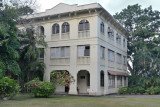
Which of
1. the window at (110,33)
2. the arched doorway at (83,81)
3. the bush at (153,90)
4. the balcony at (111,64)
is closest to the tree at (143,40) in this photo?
the bush at (153,90)

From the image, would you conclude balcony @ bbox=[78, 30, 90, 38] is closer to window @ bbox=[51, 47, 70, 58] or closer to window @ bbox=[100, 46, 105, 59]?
window @ bbox=[51, 47, 70, 58]

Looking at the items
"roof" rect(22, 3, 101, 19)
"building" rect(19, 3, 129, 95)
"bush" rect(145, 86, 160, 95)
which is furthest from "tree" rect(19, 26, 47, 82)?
"bush" rect(145, 86, 160, 95)

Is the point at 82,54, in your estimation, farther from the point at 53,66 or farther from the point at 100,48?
the point at 53,66

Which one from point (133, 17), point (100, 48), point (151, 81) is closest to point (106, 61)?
point (100, 48)

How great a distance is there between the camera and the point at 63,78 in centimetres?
2306

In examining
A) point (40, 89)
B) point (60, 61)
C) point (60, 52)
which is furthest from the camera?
point (60, 52)

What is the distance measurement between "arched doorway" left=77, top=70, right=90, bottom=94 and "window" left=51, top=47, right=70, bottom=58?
300 cm

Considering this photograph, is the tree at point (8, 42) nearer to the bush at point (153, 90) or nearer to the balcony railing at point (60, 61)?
the balcony railing at point (60, 61)

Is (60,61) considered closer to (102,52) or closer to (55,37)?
(55,37)

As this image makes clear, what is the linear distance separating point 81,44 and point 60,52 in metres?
3.16

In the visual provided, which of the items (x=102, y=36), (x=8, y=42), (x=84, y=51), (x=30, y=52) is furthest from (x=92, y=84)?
(x=8, y=42)

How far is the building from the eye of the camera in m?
23.7

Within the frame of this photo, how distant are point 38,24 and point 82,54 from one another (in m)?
7.53

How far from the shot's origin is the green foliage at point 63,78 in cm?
2291
